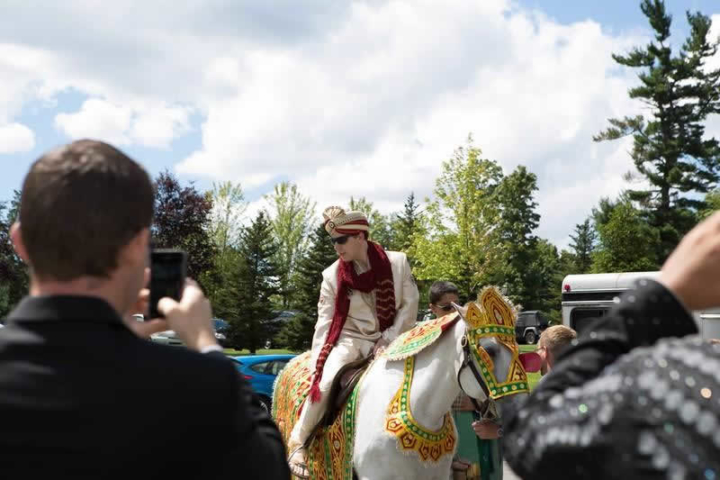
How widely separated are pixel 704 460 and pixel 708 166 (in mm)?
44323

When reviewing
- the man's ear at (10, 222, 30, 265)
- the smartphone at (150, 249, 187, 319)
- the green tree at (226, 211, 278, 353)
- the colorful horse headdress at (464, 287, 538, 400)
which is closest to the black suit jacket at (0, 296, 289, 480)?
the man's ear at (10, 222, 30, 265)

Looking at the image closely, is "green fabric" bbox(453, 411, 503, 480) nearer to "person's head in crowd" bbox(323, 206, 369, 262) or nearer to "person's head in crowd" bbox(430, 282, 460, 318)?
"person's head in crowd" bbox(430, 282, 460, 318)

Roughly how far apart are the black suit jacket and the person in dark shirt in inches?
18.6

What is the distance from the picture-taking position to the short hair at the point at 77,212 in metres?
1.32

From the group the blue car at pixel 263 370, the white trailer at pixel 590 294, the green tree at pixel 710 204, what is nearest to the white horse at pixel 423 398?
the blue car at pixel 263 370

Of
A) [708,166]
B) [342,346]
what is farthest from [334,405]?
[708,166]

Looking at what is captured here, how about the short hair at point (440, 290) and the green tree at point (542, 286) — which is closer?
the short hair at point (440, 290)

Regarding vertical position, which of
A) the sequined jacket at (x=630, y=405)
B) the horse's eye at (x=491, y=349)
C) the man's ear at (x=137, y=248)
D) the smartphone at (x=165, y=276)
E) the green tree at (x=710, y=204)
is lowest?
the horse's eye at (x=491, y=349)

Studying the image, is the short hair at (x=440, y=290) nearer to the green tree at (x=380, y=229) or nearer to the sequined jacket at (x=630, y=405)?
the sequined jacket at (x=630, y=405)

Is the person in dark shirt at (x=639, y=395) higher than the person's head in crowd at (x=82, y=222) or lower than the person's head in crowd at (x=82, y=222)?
lower

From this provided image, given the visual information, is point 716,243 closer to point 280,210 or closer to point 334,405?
point 334,405

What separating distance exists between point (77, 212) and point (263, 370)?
17.5 m

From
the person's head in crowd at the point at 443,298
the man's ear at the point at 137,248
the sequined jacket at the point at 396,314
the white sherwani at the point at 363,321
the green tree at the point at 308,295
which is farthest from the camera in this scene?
the green tree at the point at 308,295

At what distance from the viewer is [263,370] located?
727 inches
